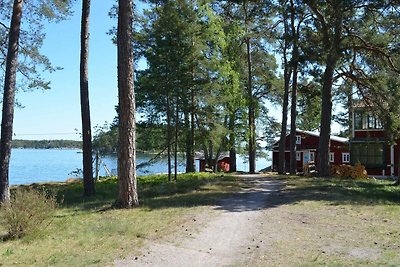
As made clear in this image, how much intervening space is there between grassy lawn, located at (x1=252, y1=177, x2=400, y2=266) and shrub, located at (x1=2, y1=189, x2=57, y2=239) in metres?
4.18

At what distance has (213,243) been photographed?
8.04m

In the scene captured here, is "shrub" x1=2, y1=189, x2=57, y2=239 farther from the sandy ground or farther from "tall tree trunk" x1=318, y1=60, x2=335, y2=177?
"tall tree trunk" x1=318, y1=60, x2=335, y2=177

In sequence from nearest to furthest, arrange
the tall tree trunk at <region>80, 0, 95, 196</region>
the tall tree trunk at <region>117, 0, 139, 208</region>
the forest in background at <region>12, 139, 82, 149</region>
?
the tall tree trunk at <region>117, 0, 139, 208</region> < the tall tree trunk at <region>80, 0, 95, 196</region> < the forest in background at <region>12, 139, 82, 149</region>

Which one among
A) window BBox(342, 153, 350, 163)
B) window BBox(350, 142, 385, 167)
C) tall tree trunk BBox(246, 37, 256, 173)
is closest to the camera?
tall tree trunk BBox(246, 37, 256, 173)

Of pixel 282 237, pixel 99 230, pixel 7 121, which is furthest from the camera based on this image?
pixel 7 121

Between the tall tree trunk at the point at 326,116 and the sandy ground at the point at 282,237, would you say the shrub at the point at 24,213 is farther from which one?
the tall tree trunk at the point at 326,116

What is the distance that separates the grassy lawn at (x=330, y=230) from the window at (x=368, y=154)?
69.9 ft

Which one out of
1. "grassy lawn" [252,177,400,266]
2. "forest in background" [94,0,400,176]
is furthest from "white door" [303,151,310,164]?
"grassy lawn" [252,177,400,266]

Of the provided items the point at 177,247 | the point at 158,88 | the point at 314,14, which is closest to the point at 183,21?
the point at 158,88

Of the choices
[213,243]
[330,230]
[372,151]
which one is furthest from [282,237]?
[372,151]

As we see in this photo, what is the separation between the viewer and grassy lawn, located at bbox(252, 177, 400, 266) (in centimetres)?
695

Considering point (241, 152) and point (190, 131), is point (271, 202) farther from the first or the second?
point (241, 152)

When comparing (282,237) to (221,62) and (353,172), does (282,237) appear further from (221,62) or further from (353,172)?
(353,172)

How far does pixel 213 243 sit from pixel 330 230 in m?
2.80
